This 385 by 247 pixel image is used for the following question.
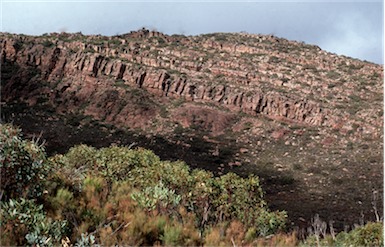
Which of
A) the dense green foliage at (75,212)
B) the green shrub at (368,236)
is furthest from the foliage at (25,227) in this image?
the green shrub at (368,236)

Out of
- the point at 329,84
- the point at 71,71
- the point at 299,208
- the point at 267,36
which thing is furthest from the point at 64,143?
the point at 267,36

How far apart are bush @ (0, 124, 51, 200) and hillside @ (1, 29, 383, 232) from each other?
2671 cm

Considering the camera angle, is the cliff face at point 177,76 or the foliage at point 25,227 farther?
the cliff face at point 177,76

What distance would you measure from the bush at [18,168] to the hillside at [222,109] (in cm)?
2671

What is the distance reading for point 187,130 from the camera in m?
47.3

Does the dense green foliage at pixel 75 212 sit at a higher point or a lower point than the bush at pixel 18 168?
lower

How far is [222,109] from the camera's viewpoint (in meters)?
51.4

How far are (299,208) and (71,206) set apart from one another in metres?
27.5

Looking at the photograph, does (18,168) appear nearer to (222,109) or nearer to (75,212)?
(75,212)

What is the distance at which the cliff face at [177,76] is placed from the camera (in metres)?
50.7

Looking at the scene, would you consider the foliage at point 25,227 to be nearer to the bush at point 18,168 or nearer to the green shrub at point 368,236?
the bush at point 18,168

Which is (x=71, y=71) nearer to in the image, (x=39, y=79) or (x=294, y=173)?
(x=39, y=79)

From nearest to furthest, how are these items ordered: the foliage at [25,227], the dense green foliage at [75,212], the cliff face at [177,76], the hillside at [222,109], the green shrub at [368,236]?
1. the foliage at [25,227]
2. the dense green foliage at [75,212]
3. the green shrub at [368,236]
4. the hillside at [222,109]
5. the cliff face at [177,76]

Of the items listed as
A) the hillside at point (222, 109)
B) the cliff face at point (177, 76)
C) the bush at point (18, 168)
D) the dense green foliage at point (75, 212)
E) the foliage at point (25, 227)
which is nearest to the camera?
the foliage at point (25, 227)
